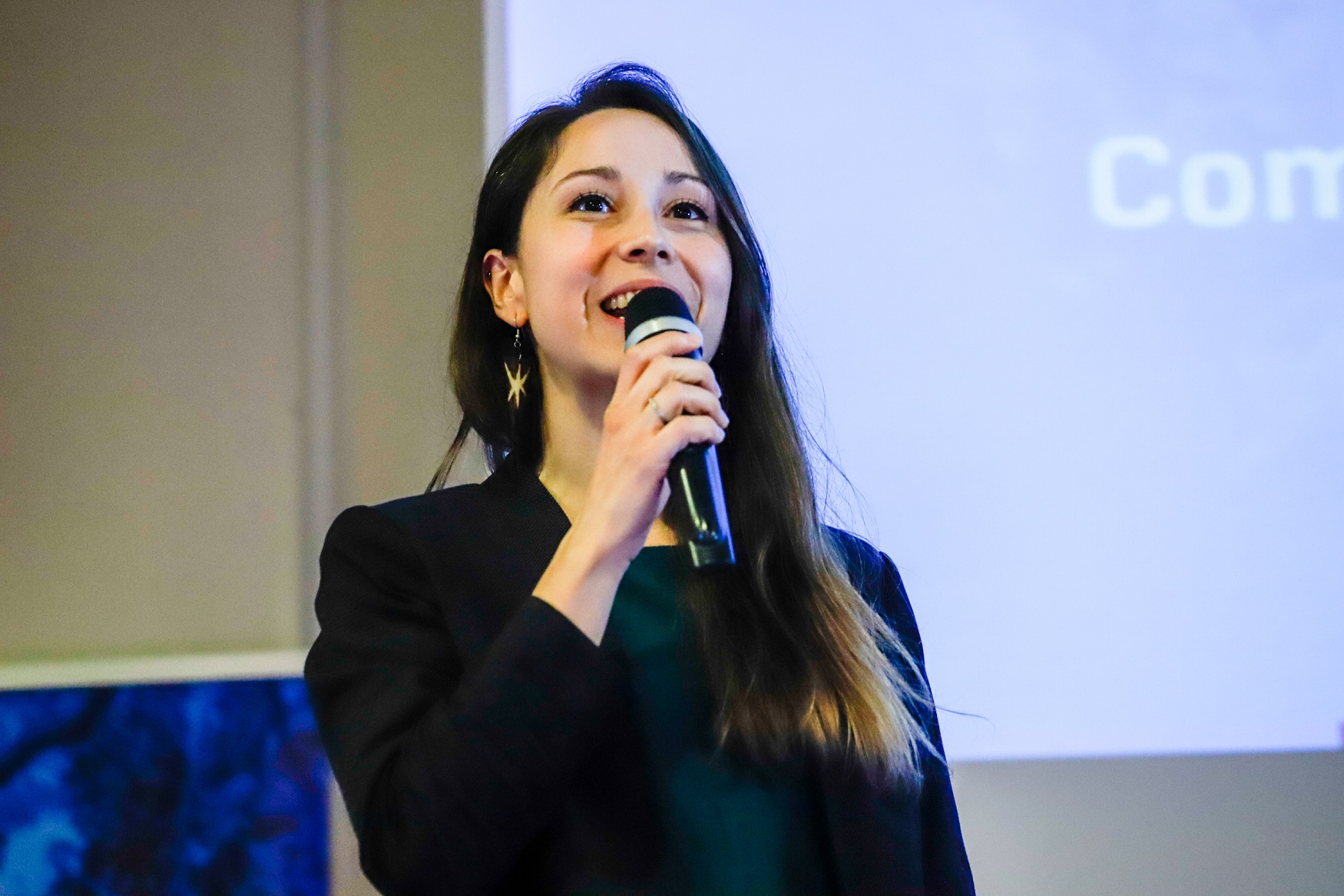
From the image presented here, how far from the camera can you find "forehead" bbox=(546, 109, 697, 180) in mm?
1248

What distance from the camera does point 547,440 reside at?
4.33 ft

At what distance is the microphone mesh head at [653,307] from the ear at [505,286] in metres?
0.30

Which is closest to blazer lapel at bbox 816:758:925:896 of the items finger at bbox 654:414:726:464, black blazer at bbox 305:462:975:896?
black blazer at bbox 305:462:975:896

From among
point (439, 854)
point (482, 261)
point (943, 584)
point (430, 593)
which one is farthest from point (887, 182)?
point (439, 854)

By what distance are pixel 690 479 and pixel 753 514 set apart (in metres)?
0.39

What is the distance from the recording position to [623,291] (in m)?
1.15

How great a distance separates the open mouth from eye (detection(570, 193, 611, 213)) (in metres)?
0.13

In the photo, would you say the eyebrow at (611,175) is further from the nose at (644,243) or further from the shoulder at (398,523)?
the shoulder at (398,523)

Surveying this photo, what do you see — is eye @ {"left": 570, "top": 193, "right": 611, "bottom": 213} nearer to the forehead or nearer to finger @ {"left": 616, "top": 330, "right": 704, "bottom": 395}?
the forehead

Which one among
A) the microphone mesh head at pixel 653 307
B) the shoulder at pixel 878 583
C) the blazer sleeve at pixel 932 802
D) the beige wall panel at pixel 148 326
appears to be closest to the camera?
the microphone mesh head at pixel 653 307

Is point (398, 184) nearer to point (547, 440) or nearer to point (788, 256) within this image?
point (788, 256)

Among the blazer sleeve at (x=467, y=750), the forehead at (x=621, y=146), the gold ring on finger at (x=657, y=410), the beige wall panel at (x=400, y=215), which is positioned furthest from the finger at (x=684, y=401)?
the beige wall panel at (x=400, y=215)

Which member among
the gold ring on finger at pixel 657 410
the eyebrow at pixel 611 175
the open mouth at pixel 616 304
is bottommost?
the gold ring on finger at pixel 657 410

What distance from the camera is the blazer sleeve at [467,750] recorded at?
0.88 m
